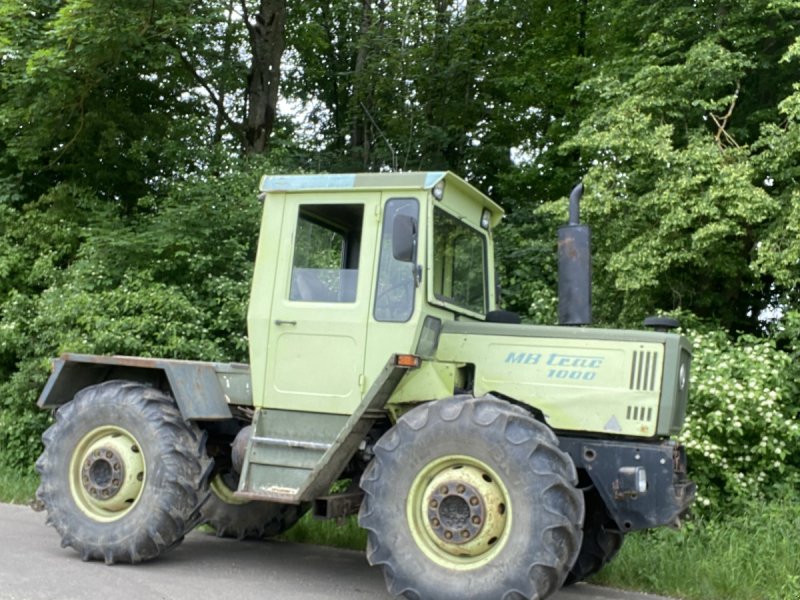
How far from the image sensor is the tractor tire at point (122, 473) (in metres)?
6.15

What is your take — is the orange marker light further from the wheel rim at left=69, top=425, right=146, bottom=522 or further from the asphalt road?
the wheel rim at left=69, top=425, right=146, bottom=522

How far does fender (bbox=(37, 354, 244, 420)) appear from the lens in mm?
6398

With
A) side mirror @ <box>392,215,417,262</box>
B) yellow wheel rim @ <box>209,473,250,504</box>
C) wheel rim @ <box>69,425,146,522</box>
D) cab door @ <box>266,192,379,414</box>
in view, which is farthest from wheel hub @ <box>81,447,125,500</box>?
side mirror @ <box>392,215,417,262</box>

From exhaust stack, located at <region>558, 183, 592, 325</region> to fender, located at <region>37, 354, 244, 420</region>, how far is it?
7.94 ft

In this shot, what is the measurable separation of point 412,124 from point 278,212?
942cm

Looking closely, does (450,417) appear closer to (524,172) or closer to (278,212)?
(278,212)

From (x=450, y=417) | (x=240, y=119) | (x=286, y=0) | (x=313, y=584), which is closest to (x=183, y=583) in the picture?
(x=313, y=584)

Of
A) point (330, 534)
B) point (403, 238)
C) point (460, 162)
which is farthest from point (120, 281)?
point (403, 238)

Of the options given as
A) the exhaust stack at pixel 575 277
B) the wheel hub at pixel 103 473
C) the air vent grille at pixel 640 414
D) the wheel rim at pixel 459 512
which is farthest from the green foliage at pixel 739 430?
the wheel hub at pixel 103 473

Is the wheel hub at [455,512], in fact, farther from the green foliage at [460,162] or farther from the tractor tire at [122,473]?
the green foliage at [460,162]

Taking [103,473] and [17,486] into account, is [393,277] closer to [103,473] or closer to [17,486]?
[103,473]

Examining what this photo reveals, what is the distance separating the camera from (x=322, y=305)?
6.02 meters

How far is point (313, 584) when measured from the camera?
604 centimetres

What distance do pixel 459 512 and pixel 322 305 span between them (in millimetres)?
1657
